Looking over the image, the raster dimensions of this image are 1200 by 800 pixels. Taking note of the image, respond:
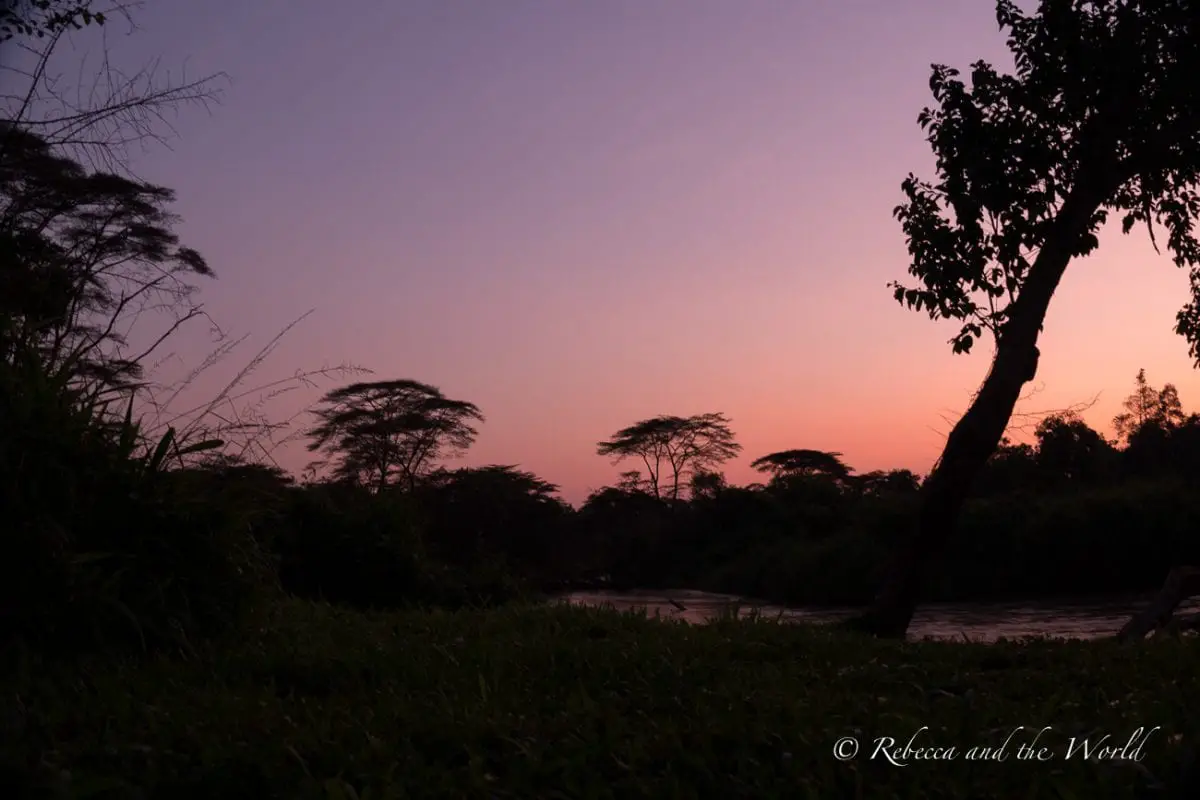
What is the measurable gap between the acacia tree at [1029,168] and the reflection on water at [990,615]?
1.12 metres

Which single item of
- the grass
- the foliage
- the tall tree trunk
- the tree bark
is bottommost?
the grass

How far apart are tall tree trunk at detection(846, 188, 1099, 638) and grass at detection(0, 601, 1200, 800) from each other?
2300 millimetres

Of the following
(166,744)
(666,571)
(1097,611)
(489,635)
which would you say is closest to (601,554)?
(666,571)

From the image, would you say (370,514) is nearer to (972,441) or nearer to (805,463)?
(972,441)

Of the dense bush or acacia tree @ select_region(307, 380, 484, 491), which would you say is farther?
→ acacia tree @ select_region(307, 380, 484, 491)

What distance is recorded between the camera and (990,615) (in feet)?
28.6

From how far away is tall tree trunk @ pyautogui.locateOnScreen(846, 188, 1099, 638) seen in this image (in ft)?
21.1

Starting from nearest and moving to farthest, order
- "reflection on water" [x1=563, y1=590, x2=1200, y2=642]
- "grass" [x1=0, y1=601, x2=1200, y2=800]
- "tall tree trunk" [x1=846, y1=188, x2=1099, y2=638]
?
"grass" [x1=0, y1=601, x2=1200, y2=800], "tall tree trunk" [x1=846, y1=188, x2=1099, y2=638], "reflection on water" [x1=563, y1=590, x2=1200, y2=642]

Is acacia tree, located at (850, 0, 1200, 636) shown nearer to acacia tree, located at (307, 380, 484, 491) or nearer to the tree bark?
the tree bark

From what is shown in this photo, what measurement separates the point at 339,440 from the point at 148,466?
23760mm

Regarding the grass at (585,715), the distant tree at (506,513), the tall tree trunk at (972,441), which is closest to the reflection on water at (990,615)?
the tall tree trunk at (972,441)

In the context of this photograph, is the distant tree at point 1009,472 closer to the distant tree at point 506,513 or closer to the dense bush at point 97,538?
the distant tree at point 506,513

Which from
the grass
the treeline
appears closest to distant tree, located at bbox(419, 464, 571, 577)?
the treeline

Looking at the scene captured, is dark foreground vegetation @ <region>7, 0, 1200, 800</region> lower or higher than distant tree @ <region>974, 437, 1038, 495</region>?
lower
